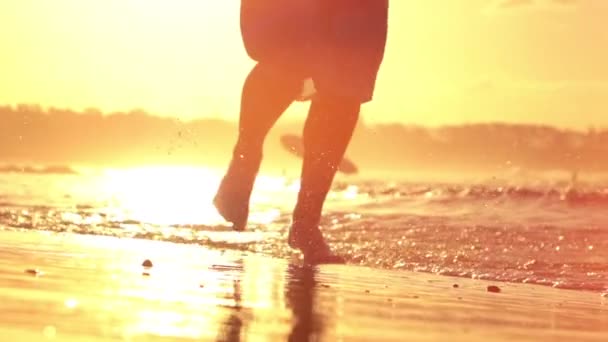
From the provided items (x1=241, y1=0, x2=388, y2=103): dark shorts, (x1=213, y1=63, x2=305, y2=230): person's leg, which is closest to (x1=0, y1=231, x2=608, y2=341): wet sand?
(x1=213, y1=63, x2=305, y2=230): person's leg

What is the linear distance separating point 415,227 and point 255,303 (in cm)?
585

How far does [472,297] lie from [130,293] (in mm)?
1576

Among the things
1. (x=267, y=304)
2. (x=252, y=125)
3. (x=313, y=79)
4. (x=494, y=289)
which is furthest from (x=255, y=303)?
(x=252, y=125)

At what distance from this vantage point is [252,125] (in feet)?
20.1

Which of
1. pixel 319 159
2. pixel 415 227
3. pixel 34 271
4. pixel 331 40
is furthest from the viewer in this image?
pixel 415 227

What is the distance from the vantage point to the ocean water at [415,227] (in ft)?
23.3

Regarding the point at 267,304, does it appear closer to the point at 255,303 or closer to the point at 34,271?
the point at 255,303

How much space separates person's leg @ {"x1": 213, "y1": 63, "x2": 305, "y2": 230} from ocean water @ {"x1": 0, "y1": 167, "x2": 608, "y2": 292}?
113 centimetres

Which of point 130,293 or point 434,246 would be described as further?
point 434,246

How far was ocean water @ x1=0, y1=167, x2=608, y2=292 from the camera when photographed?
711cm

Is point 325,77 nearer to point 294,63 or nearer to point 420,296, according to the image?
point 294,63

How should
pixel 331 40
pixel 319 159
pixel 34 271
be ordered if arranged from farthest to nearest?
pixel 319 159
pixel 331 40
pixel 34 271

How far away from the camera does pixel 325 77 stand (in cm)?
582

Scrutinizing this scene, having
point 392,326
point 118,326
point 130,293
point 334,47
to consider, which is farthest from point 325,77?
point 118,326
